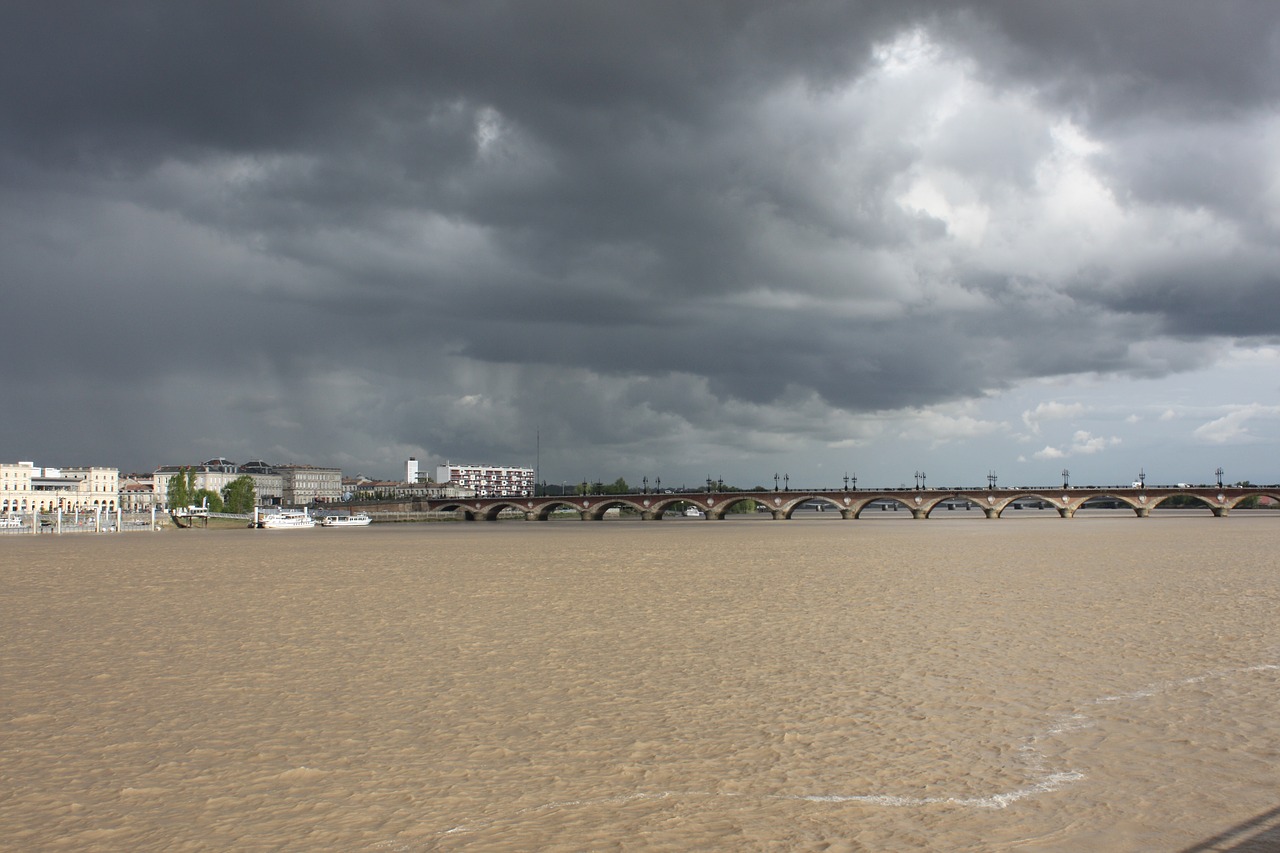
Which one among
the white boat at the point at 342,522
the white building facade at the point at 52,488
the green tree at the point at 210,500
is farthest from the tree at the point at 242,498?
the white boat at the point at 342,522

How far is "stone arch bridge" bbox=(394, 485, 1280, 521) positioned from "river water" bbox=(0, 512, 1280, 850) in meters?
99.9

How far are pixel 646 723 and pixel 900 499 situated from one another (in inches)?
4583

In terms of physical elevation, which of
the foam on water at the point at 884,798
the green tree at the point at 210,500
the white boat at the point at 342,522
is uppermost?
the green tree at the point at 210,500

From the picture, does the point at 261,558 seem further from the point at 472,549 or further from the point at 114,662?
the point at 114,662

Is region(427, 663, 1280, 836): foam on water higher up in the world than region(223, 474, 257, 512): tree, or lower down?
lower down

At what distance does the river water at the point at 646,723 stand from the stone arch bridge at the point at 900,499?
328ft

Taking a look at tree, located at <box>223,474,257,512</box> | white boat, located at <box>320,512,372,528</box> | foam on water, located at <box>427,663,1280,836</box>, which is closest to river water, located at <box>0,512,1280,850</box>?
foam on water, located at <box>427,663,1280,836</box>

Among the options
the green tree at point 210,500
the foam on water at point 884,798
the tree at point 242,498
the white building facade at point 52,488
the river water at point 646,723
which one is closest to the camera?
the river water at point 646,723

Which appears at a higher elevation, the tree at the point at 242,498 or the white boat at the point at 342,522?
the tree at the point at 242,498

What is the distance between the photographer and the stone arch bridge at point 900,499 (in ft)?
358

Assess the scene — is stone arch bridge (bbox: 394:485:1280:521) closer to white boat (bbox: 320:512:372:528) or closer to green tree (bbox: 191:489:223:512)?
white boat (bbox: 320:512:372:528)

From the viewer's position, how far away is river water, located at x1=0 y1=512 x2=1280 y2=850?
657 cm

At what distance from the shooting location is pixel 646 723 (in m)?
9.41

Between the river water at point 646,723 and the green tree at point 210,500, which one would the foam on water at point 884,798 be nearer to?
the river water at point 646,723
